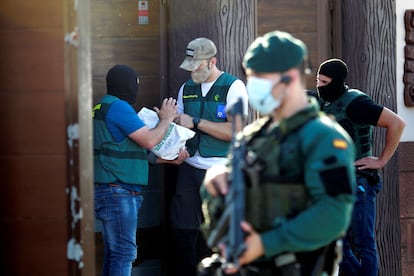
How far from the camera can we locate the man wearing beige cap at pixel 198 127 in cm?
643

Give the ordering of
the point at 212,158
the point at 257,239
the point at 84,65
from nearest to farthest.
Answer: the point at 257,239
the point at 84,65
the point at 212,158

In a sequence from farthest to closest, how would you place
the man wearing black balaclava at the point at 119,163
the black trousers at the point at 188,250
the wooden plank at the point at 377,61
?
the wooden plank at the point at 377,61 < the black trousers at the point at 188,250 < the man wearing black balaclava at the point at 119,163

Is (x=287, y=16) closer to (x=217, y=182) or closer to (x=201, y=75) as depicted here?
(x=201, y=75)

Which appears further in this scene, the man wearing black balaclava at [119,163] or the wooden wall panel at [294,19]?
the wooden wall panel at [294,19]

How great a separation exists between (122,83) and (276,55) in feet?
8.43

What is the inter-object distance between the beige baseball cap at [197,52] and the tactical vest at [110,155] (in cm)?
70

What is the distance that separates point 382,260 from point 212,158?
192 centimetres

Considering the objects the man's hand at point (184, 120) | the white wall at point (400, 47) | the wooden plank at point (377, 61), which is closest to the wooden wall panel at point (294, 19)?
the wooden plank at point (377, 61)

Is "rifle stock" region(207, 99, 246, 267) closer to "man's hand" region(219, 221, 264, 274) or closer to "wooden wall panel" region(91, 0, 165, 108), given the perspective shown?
"man's hand" region(219, 221, 264, 274)

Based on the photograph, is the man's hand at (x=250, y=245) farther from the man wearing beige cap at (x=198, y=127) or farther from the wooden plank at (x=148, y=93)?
the wooden plank at (x=148, y=93)

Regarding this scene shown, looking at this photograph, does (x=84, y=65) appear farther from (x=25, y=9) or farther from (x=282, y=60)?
(x=282, y=60)

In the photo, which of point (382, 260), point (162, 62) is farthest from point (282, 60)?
point (382, 260)

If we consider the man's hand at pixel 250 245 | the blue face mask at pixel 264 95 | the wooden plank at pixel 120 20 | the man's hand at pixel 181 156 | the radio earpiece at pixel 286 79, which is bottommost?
the man's hand at pixel 181 156

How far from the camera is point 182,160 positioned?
6480 mm
